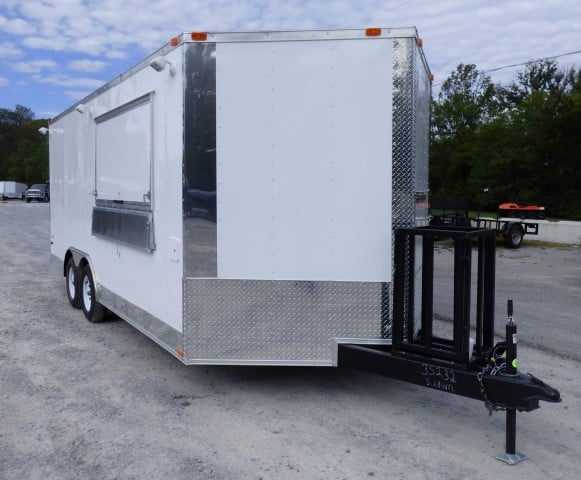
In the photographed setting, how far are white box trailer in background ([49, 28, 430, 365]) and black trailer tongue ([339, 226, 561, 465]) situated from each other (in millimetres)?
133

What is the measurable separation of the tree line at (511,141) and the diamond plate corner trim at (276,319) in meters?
28.6

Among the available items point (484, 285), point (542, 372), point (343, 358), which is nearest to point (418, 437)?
point (343, 358)

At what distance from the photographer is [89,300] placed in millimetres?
7379

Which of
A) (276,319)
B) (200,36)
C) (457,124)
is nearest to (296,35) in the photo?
(200,36)

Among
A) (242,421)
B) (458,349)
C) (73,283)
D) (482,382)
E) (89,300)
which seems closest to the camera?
(482,382)

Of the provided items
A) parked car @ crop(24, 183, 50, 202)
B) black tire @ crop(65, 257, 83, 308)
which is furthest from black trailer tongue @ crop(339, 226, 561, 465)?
parked car @ crop(24, 183, 50, 202)

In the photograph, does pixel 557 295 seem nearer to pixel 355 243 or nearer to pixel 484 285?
pixel 484 285

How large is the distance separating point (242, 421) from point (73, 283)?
4660 millimetres

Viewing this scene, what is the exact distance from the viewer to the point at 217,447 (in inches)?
152

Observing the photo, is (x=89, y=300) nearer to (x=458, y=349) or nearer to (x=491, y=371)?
(x=458, y=349)

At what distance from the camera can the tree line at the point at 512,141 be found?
3164 cm

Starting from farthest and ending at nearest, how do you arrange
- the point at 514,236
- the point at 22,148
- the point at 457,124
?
the point at 22,148, the point at 457,124, the point at 514,236

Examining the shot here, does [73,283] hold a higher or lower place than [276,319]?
lower

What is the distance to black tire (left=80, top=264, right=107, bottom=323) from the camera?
23.2 feet
